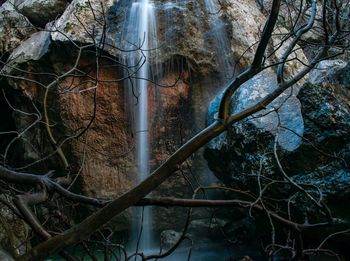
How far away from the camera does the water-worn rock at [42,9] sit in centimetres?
857

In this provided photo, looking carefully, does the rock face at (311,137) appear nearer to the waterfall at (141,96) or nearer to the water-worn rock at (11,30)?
the waterfall at (141,96)

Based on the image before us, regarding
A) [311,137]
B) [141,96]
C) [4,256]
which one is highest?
[141,96]

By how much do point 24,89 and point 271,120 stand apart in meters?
4.62

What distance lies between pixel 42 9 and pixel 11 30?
765mm

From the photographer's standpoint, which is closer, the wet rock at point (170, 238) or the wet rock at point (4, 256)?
the wet rock at point (4, 256)

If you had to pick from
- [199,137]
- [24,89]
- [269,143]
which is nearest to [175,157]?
[199,137]

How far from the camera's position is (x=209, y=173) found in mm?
7801

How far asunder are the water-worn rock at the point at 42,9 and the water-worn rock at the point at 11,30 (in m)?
0.18

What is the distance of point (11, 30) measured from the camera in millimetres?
8484

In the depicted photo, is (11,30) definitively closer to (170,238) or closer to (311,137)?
(170,238)

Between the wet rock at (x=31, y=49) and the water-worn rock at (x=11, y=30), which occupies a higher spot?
the water-worn rock at (x=11, y=30)

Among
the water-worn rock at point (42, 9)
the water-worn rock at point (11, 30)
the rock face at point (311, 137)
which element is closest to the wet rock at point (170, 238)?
the rock face at point (311, 137)

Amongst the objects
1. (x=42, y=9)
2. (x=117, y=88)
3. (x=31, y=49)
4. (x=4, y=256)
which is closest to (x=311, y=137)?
(x=117, y=88)

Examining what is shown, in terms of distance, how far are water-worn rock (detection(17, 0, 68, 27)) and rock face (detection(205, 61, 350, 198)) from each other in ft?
16.2
